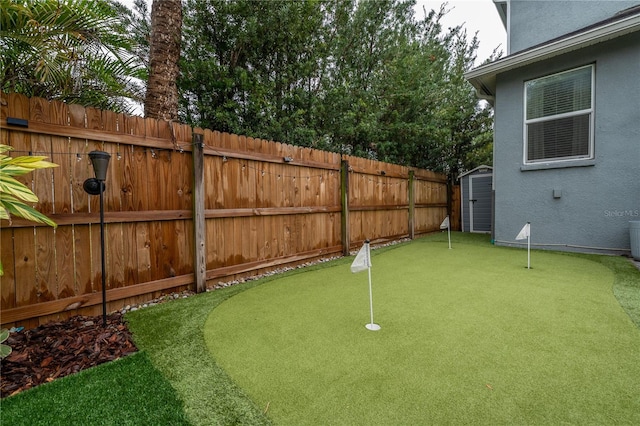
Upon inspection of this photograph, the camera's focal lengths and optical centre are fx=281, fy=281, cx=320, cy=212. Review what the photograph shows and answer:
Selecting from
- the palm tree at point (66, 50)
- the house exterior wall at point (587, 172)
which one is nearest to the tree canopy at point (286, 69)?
the palm tree at point (66, 50)

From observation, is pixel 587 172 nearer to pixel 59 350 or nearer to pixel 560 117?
pixel 560 117

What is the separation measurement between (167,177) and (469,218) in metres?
9.19

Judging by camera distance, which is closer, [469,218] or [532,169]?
[532,169]

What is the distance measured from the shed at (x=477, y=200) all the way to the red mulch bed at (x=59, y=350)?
9.48m

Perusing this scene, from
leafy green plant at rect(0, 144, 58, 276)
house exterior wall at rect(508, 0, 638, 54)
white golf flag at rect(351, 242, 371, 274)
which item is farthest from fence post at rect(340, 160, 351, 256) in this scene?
house exterior wall at rect(508, 0, 638, 54)

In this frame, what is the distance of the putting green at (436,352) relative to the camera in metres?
1.43

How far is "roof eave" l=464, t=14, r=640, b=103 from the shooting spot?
461 centimetres

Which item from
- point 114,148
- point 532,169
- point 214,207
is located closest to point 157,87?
point 114,148

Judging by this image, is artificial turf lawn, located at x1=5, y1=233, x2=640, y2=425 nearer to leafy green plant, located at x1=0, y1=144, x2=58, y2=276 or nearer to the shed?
leafy green plant, located at x1=0, y1=144, x2=58, y2=276

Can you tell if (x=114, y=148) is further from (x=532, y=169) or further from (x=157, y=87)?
(x=532, y=169)

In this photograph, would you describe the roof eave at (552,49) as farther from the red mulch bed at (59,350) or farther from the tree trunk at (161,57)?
the red mulch bed at (59,350)

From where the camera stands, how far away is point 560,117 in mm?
5461

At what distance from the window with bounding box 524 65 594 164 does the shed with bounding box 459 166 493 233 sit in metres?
3.09

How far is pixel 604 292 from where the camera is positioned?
3.10m
